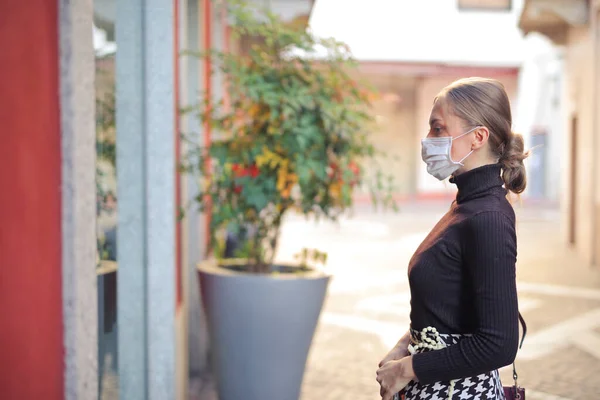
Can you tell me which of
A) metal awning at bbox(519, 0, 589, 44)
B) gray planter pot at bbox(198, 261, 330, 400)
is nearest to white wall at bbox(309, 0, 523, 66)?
metal awning at bbox(519, 0, 589, 44)

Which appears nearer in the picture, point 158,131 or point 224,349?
point 158,131

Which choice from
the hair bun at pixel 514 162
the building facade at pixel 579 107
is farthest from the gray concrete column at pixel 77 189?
the building facade at pixel 579 107

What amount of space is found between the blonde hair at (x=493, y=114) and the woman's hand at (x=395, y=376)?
0.55 meters

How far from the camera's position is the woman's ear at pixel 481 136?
1.81 m

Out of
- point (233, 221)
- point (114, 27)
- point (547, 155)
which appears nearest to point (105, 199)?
point (114, 27)

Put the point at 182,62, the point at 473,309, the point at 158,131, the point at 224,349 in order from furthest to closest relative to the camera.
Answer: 1. the point at 182,62
2. the point at 224,349
3. the point at 158,131
4. the point at 473,309

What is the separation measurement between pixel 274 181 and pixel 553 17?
12.0 metres

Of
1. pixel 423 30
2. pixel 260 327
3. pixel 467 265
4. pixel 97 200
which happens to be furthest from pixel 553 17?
pixel 467 265

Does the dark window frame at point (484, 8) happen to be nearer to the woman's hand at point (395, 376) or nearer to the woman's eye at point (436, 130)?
the woman's eye at point (436, 130)

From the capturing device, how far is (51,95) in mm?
2258

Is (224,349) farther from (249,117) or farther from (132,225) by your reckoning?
(249,117)

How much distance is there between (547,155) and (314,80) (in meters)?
26.3

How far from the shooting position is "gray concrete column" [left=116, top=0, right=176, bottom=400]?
340 cm

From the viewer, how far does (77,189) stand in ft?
7.67
